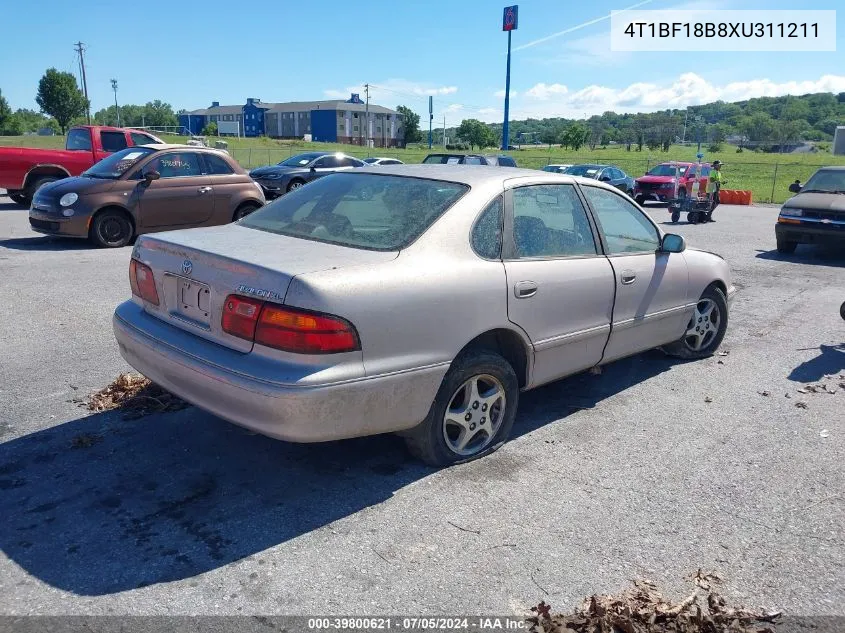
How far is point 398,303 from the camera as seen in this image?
11.0 ft

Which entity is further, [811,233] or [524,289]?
[811,233]

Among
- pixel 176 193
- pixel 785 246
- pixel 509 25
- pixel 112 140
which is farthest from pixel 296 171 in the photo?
pixel 509 25

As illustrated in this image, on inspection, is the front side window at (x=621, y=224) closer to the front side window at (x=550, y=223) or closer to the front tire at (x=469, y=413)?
the front side window at (x=550, y=223)

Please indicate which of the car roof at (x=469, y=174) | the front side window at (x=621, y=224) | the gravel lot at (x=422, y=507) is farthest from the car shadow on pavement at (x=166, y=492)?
the car roof at (x=469, y=174)

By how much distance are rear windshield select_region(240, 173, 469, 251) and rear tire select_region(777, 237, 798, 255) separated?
1100cm

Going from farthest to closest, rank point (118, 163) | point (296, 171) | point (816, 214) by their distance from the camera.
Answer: point (296, 171) → point (816, 214) → point (118, 163)

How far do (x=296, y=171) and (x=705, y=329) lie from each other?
17.3 meters

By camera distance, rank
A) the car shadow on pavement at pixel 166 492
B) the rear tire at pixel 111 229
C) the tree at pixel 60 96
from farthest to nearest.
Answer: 1. the tree at pixel 60 96
2. the rear tire at pixel 111 229
3. the car shadow on pavement at pixel 166 492

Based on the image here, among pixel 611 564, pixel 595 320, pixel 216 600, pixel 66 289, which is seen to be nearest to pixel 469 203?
pixel 595 320

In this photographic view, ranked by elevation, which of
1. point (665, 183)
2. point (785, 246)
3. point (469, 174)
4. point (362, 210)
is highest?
point (469, 174)

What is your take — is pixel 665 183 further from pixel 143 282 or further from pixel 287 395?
pixel 287 395

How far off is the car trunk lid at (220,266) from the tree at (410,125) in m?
133

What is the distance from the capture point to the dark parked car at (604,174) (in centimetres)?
2417

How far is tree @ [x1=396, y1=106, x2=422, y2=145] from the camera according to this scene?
451 feet
